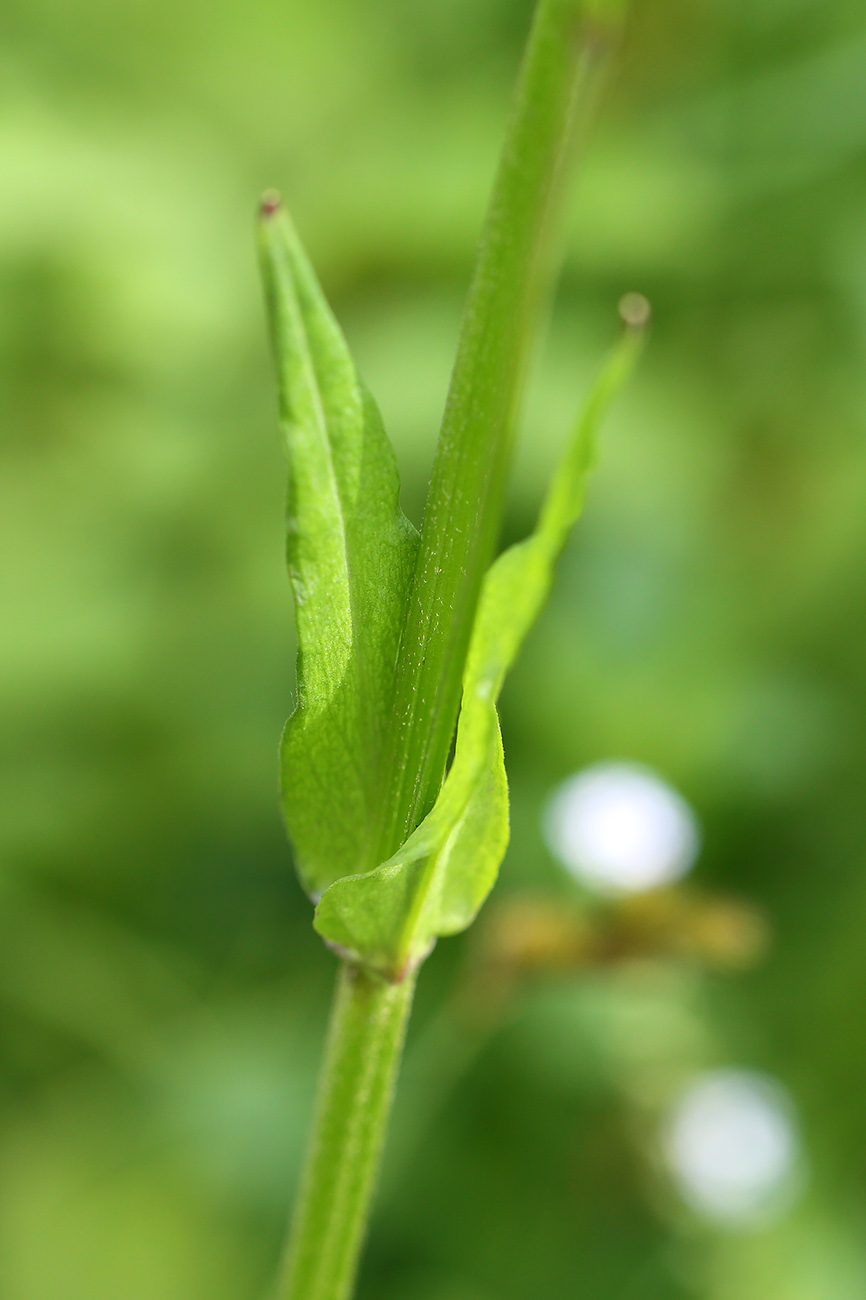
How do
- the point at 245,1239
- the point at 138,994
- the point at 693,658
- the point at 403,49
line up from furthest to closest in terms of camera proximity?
1. the point at 403,49
2. the point at 693,658
3. the point at 138,994
4. the point at 245,1239

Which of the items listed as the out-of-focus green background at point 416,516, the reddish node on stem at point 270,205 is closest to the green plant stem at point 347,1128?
the reddish node on stem at point 270,205

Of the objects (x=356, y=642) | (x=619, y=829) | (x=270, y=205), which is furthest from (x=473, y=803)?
(x=619, y=829)

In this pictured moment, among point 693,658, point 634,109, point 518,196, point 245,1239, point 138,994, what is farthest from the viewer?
point 634,109

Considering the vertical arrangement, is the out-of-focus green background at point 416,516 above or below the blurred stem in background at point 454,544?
below

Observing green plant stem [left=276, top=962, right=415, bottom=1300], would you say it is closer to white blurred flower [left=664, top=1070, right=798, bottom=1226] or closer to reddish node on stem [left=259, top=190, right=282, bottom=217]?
reddish node on stem [left=259, top=190, right=282, bottom=217]

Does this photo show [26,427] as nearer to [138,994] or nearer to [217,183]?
[217,183]

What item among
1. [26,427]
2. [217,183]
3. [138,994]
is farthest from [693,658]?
[217,183]

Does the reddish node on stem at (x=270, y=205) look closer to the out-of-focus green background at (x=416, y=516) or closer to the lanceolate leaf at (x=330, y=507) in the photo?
the lanceolate leaf at (x=330, y=507)
